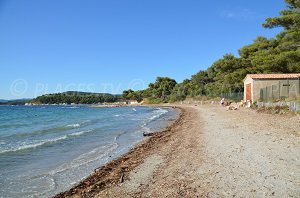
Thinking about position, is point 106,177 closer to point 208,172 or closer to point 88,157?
point 208,172

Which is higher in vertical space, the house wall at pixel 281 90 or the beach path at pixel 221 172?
the house wall at pixel 281 90

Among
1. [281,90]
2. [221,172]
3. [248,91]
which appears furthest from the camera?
[248,91]

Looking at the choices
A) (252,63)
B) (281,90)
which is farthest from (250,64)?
(281,90)

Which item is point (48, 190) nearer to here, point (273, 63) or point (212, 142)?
point (212, 142)

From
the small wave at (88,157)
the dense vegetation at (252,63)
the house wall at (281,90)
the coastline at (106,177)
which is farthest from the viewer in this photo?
the house wall at (281,90)

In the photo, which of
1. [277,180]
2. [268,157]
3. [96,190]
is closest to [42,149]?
[96,190]

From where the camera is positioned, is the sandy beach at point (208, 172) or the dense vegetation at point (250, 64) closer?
the sandy beach at point (208, 172)

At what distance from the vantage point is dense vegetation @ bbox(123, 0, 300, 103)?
87.5 ft

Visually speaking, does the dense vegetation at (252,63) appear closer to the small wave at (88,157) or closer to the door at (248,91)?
the door at (248,91)

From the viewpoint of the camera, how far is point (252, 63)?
48594 millimetres

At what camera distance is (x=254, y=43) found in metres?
55.3

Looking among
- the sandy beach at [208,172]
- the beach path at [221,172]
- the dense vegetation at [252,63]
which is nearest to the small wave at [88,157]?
the sandy beach at [208,172]

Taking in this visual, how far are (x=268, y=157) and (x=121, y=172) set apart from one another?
3.98 m

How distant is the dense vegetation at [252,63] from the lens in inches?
1049
